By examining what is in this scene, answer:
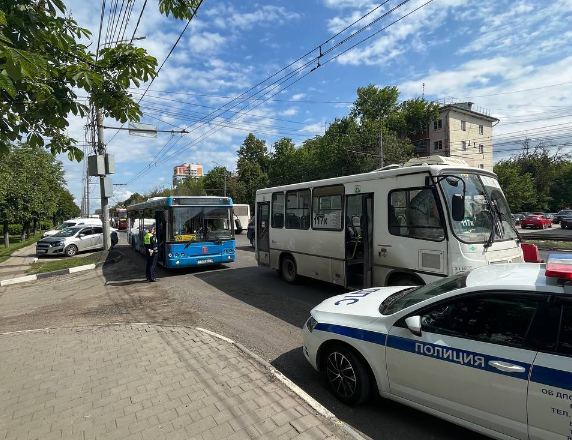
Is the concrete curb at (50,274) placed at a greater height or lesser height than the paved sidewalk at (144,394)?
lesser

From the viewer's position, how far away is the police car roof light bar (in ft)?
8.04

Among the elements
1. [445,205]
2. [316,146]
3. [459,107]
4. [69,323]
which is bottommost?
[69,323]

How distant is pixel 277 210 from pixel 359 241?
333cm

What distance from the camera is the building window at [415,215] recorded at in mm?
5699

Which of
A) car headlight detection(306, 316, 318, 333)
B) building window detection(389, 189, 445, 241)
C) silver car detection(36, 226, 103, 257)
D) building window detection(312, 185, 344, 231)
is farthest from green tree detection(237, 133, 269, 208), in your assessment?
car headlight detection(306, 316, 318, 333)

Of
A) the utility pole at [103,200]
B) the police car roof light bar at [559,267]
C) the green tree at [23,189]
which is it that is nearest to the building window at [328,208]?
the police car roof light bar at [559,267]

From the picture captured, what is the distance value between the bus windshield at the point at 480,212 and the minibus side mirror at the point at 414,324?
116 inches

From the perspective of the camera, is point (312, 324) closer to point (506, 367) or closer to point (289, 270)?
point (506, 367)

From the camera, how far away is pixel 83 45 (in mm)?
4211

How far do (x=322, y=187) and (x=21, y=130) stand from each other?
5.95 m

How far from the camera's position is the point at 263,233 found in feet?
35.9

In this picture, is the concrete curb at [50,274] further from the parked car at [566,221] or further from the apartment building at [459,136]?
the apartment building at [459,136]

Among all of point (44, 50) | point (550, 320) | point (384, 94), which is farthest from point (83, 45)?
point (384, 94)

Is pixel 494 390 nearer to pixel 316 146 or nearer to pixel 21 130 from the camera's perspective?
pixel 21 130
